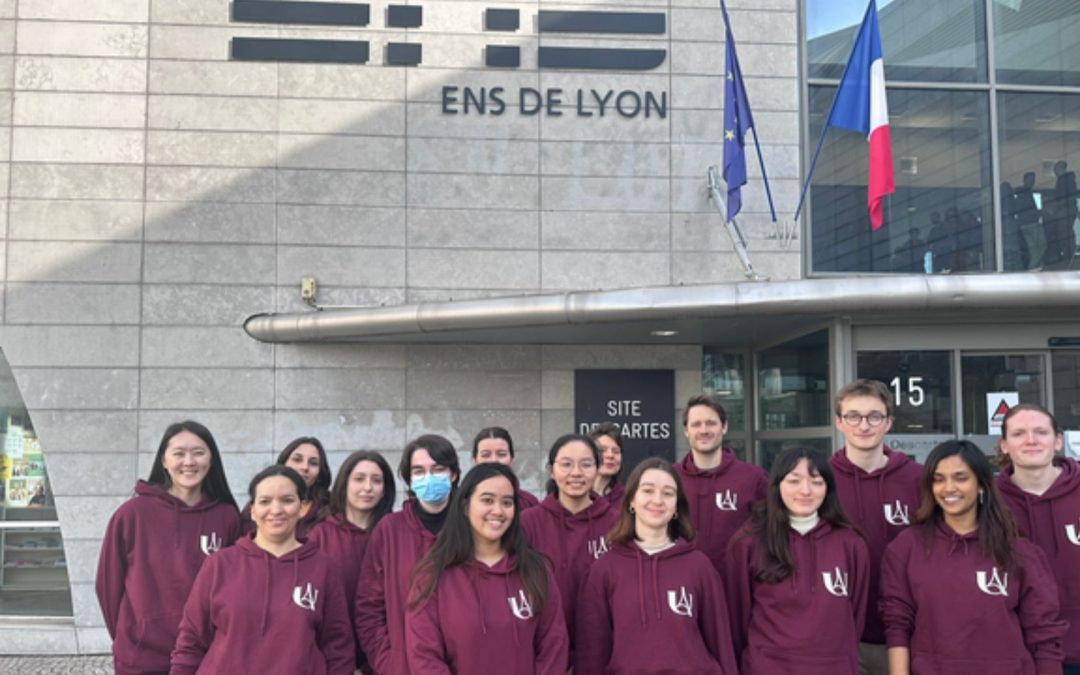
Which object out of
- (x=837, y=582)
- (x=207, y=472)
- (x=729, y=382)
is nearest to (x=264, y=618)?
(x=207, y=472)

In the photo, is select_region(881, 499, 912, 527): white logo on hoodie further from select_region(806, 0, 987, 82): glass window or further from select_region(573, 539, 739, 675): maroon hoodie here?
select_region(806, 0, 987, 82): glass window

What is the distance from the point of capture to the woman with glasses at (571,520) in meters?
4.51

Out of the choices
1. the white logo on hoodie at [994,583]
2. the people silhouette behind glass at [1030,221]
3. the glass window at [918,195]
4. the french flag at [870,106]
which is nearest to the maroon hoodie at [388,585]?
the white logo on hoodie at [994,583]

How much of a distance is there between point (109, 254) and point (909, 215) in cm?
815

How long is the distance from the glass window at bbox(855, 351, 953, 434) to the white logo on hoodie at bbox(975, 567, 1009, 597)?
5.65 m

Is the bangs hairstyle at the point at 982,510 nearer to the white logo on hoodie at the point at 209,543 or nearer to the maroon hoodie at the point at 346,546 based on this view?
the maroon hoodie at the point at 346,546

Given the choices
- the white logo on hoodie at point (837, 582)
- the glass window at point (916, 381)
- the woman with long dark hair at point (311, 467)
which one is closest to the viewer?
the white logo on hoodie at point (837, 582)

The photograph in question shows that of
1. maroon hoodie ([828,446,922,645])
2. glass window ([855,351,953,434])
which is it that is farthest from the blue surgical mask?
glass window ([855,351,953,434])

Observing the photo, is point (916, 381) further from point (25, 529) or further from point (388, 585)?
point (25, 529)

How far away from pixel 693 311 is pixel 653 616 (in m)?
4.87

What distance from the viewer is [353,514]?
473cm

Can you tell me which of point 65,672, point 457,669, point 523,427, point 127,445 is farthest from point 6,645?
point 457,669

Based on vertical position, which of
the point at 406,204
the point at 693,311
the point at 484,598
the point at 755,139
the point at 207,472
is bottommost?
the point at 484,598

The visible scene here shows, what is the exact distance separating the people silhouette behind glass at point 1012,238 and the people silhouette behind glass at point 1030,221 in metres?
0.02
